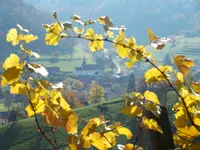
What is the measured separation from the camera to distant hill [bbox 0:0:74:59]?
130113mm

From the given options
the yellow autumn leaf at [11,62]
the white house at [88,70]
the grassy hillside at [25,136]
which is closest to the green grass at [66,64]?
the white house at [88,70]

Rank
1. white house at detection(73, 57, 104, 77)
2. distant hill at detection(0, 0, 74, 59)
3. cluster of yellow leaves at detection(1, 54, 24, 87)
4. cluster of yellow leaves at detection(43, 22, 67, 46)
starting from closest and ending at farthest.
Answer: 1. cluster of yellow leaves at detection(1, 54, 24, 87)
2. cluster of yellow leaves at detection(43, 22, 67, 46)
3. white house at detection(73, 57, 104, 77)
4. distant hill at detection(0, 0, 74, 59)

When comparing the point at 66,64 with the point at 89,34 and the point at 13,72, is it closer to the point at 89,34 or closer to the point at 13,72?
the point at 89,34

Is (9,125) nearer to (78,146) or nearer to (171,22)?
(78,146)

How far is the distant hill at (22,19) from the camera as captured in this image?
13011cm

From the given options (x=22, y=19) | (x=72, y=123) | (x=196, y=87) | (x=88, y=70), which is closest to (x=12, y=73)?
(x=72, y=123)

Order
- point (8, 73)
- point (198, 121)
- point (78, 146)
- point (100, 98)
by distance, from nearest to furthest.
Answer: point (8, 73) → point (78, 146) → point (198, 121) → point (100, 98)

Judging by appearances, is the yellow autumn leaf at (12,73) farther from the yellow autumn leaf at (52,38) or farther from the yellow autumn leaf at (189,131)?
the yellow autumn leaf at (189,131)

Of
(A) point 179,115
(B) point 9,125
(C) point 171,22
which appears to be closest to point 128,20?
(C) point 171,22

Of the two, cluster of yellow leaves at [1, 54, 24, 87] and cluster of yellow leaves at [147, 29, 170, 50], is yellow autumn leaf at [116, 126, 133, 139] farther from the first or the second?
cluster of yellow leaves at [1, 54, 24, 87]

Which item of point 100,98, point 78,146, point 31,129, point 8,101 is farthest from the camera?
point 8,101

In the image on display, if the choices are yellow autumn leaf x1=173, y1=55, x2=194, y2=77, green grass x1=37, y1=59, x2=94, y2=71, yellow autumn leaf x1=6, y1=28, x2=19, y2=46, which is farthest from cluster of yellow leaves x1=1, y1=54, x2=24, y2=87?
green grass x1=37, y1=59, x2=94, y2=71

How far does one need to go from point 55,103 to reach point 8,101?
215 ft

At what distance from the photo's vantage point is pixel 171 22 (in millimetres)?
189375
